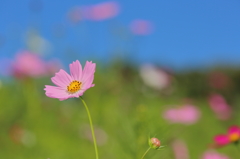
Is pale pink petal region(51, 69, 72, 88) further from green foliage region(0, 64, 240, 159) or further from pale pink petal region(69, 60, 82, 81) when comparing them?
green foliage region(0, 64, 240, 159)

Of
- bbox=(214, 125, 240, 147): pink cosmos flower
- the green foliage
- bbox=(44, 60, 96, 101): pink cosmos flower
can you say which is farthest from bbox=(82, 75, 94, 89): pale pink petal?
the green foliage

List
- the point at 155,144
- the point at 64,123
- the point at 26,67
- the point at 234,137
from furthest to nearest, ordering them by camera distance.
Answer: the point at 64,123 < the point at 26,67 < the point at 234,137 < the point at 155,144

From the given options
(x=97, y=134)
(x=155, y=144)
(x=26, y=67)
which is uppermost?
(x=155, y=144)

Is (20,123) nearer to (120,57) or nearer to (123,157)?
(120,57)

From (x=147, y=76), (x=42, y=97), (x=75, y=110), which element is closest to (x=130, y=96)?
(x=147, y=76)

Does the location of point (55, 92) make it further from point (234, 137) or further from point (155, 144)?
point (234, 137)

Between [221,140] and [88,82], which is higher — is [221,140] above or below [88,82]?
below

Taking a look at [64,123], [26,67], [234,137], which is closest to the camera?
[234,137]

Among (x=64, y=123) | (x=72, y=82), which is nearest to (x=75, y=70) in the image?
(x=72, y=82)
